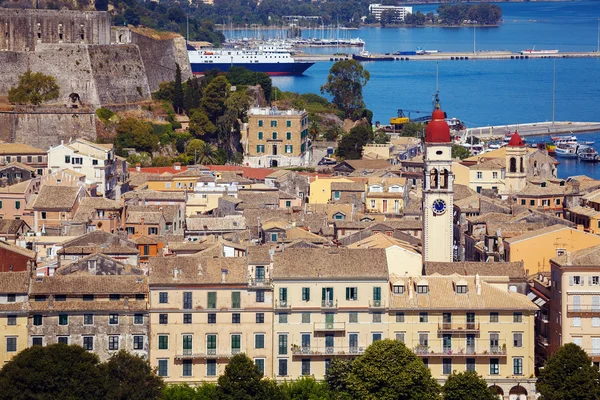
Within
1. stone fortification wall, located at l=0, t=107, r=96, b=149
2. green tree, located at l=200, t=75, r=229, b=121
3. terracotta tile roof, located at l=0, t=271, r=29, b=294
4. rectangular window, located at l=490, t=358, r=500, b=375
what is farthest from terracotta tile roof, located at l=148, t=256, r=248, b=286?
green tree, located at l=200, t=75, r=229, b=121

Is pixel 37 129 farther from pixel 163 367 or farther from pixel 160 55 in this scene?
pixel 163 367

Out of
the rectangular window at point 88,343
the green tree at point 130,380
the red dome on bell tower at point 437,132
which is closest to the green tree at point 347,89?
the red dome on bell tower at point 437,132

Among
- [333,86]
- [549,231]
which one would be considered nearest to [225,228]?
[549,231]

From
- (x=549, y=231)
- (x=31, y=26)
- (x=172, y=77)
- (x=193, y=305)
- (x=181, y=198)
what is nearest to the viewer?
(x=193, y=305)

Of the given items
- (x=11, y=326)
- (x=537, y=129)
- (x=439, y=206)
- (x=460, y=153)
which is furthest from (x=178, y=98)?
(x=11, y=326)

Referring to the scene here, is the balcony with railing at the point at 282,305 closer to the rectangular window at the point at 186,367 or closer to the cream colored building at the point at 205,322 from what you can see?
the cream colored building at the point at 205,322

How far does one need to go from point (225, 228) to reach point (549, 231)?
1214 cm

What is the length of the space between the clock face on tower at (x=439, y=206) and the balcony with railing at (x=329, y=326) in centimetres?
774

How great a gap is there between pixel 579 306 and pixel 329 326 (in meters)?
6.25

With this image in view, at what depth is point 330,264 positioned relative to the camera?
4294cm

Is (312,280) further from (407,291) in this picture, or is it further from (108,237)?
(108,237)

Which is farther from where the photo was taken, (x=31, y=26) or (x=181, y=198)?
(x=31, y=26)

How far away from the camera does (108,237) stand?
51625 mm

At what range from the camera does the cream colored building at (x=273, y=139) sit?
275ft
